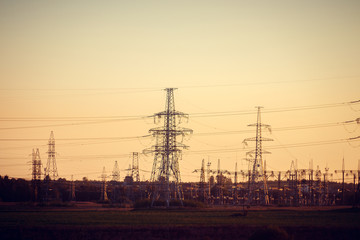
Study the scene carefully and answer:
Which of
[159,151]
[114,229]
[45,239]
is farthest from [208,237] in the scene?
[159,151]

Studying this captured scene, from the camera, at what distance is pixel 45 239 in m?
47.4

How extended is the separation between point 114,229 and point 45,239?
6562 mm

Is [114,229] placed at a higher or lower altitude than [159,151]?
lower

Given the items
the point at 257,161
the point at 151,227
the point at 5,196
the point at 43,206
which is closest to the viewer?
the point at 151,227

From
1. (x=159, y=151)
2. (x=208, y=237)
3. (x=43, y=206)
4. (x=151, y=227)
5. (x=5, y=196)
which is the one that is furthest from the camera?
(x=5, y=196)

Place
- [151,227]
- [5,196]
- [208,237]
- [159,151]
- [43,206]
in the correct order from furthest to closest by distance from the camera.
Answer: [5,196], [43,206], [159,151], [151,227], [208,237]

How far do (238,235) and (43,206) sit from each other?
212 feet

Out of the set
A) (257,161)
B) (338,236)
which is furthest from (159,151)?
(338,236)

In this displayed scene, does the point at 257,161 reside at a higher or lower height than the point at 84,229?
higher

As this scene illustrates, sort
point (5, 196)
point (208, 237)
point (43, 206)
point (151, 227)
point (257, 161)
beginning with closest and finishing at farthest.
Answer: point (208, 237) → point (151, 227) → point (257, 161) → point (43, 206) → point (5, 196)

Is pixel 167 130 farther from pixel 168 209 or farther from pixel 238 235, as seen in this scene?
pixel 238 235

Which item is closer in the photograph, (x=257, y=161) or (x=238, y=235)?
(x=238, y=235)

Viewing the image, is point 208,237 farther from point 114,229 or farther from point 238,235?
point 114,229

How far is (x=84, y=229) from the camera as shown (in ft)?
163
